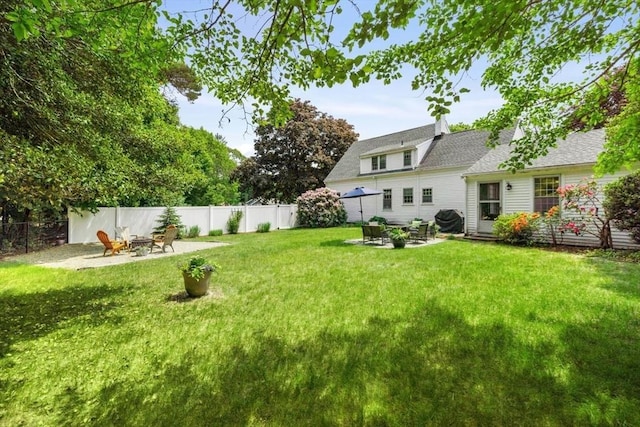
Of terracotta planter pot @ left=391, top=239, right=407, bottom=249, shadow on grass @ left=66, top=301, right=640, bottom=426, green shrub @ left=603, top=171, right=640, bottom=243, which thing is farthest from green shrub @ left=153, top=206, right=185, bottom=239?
green shrub @ left=603, top=171, right=640, bottom=243

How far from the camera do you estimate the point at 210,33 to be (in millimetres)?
3344

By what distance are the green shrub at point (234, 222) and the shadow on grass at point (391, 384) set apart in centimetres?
1480

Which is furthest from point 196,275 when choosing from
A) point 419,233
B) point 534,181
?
point 534,181

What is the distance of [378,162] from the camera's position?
21.8 m

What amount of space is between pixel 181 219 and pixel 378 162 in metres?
13.7

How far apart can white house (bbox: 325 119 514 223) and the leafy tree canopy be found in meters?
12.2

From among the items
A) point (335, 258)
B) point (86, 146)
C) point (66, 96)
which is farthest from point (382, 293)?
point (66, 96)

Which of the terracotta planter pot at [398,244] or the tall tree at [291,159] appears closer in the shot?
the terracotta planter pot at [398,244]

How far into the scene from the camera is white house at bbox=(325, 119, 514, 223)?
1733 cm

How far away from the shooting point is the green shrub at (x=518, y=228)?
36.3 ft

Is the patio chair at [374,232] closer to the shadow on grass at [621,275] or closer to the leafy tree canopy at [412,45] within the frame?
the shadow on grass at [621,275]

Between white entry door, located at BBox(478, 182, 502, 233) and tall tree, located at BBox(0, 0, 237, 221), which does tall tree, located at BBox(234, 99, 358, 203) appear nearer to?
white entry door, located at BBox(478, 182, 502, 233)

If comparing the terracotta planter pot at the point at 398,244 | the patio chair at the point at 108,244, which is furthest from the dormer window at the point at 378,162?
the patio chair at the point at 108,244

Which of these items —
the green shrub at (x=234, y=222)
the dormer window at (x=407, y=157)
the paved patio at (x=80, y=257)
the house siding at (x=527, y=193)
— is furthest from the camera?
the dormer window at (x=407, y=157)
